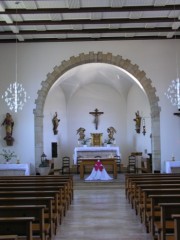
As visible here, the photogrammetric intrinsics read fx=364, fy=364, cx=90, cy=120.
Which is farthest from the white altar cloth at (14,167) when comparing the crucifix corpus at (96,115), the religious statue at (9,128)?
the crucifix corpus at (96,115)

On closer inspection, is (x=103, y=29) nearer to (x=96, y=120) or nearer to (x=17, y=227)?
(x=96, y=120)

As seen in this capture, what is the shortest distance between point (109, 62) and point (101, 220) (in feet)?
24.4

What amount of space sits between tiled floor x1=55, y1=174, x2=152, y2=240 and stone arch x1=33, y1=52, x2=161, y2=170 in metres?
3.09

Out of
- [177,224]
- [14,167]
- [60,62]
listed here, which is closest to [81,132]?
[60,62]

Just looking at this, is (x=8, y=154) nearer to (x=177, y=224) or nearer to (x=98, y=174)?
(x=98, y=174)

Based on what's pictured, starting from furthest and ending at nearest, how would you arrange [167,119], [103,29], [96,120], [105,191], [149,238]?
[96,120] → [167,119] → [103,29] → [105,191] → [149,238]

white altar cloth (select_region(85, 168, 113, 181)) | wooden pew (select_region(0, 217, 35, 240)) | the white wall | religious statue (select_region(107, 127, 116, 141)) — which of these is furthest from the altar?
wooden pew (select_region(0, 217, 35, 240))

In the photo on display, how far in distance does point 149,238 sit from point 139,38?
898 centimetres

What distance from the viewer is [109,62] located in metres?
13.1

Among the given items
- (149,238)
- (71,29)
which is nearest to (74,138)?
(71,29)

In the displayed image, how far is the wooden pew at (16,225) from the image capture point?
347cm

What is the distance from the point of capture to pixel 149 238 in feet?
17.9

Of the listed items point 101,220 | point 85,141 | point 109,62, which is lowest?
point 101,220

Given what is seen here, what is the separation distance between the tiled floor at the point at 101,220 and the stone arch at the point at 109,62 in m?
3.09
